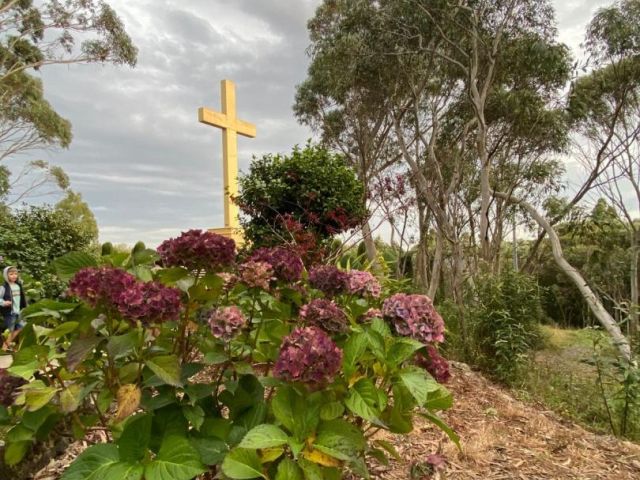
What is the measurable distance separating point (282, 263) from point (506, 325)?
3.86 meters

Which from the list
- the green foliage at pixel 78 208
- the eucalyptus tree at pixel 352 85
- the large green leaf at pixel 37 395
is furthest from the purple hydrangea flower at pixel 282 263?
the green foliage at pixel 78 208

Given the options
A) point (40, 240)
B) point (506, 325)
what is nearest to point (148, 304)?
point (506, 325)

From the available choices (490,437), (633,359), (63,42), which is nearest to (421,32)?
(633,359)

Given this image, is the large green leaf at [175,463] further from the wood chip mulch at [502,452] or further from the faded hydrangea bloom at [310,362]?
the wood chip mulch at [502,452]

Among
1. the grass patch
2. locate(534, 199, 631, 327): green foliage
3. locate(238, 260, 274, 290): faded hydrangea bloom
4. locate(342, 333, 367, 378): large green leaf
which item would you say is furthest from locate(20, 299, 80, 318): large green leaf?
locate(534, 199, 631, 327): green foliage

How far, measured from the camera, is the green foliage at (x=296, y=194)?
5387mm

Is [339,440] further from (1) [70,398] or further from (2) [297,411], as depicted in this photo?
(1) [70,398]

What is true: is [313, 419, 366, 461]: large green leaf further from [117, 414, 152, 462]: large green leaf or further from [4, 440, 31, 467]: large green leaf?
[4, 440, 31, 467]: large green leaf

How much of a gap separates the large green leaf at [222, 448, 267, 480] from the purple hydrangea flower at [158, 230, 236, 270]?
44 cm

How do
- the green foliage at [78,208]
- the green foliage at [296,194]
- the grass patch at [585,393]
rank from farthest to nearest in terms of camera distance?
the green foliage at [78,208]
the green foliage at [296,194]
the grass patch at [585,393]

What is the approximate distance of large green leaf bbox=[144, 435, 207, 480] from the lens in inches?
34.3

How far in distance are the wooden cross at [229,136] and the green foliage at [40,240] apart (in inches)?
122

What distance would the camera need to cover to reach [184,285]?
3.62 feet

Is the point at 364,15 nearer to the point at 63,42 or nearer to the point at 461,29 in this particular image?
the point at 461,29
